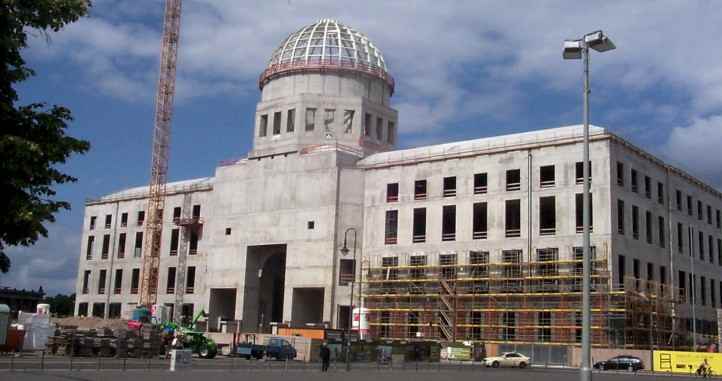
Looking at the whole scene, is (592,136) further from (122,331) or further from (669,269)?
(122,331)

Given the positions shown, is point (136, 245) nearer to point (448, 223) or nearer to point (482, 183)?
point (448, 223)

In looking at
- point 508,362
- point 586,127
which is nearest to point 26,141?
point 586,127

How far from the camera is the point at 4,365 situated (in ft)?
113

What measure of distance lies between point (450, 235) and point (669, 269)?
17.5m

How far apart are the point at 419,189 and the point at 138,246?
3705 cm

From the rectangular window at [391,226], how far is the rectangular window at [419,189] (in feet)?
7.24

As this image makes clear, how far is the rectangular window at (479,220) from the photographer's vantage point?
65188mm

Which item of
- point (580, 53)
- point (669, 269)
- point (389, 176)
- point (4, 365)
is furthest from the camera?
point (389, 176)

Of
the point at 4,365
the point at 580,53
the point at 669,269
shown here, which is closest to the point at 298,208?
the point at 669,269

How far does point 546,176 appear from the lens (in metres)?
62.7

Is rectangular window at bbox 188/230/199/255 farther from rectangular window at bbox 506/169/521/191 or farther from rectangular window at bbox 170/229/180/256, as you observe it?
rectangular window at bbox 506/169/521/191

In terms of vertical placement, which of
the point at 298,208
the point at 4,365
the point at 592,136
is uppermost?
the point at 592,136

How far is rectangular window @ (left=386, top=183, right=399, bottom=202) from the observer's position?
70.4 m

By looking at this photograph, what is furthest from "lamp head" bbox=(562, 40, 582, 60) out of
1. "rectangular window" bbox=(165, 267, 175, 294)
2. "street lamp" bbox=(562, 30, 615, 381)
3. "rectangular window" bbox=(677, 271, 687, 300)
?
"rectangular window" bbox=(165, 267, 175, 294)
